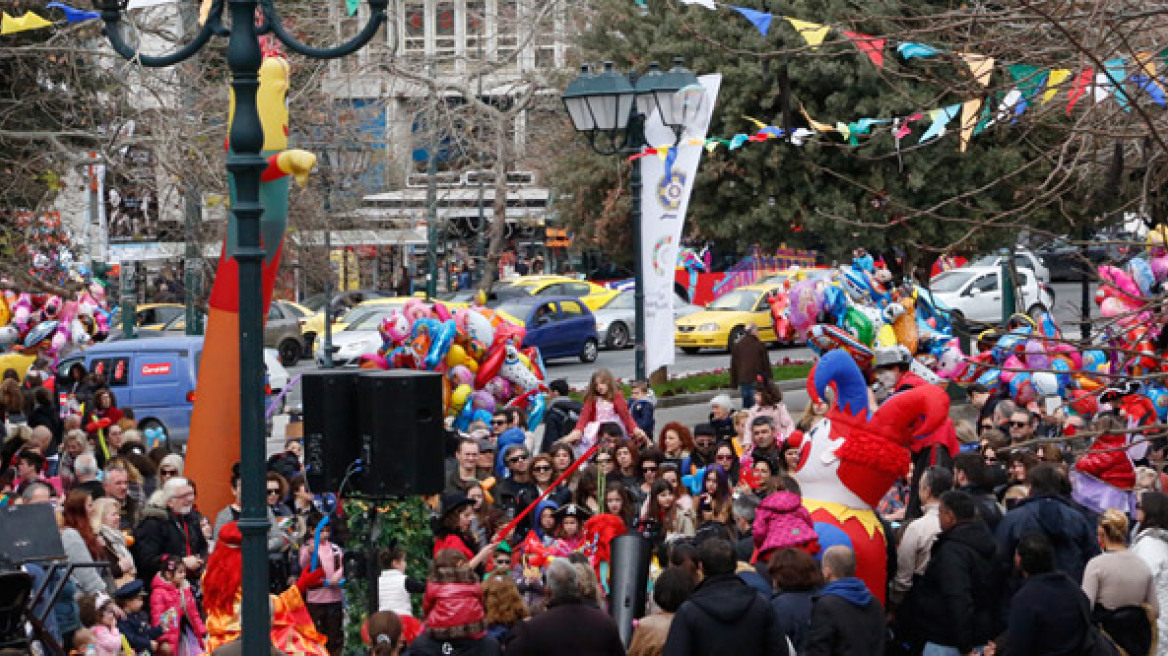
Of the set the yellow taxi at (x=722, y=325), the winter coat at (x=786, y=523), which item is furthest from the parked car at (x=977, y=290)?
the winter coat at (x=786, y=523)

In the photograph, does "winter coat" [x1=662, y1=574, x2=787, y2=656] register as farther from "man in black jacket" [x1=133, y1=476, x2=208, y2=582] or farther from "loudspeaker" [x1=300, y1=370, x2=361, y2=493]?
"man in black jacket" [x1=133, y1=476, x2=208, y2=582]

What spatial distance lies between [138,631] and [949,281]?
29.3 m

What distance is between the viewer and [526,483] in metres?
13.5

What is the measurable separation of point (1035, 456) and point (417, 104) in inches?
1018

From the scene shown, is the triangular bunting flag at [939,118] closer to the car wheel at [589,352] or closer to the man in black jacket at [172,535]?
the man in black jacket at [172,535]

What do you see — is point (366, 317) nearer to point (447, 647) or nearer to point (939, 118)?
point (939, 118)

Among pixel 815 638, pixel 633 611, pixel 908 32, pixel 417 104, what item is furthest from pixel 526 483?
pixel 417 104

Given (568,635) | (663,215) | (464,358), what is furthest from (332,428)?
(663,215)

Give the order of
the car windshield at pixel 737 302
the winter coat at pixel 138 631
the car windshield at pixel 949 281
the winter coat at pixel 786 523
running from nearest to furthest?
the winter coat at pixel 786 523 < the winter coat at pixel 138 631 < the car windshield at pixel 737 302 < the car windshield at pixel 949 281

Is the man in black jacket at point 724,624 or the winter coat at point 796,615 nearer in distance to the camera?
the man in black jacket at point 724,624

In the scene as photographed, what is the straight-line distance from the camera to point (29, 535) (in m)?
10.4

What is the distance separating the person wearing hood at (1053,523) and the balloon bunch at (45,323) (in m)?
15.6

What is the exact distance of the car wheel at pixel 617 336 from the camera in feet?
122

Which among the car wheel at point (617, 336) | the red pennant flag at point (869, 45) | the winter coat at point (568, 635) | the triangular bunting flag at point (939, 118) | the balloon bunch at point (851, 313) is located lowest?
the car wheel at point (617, 336)
